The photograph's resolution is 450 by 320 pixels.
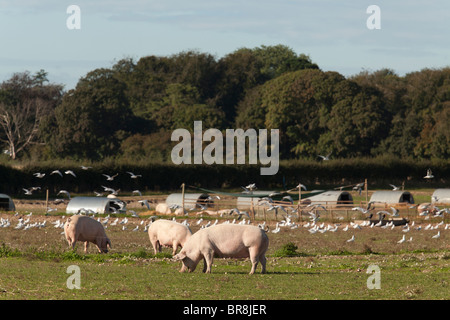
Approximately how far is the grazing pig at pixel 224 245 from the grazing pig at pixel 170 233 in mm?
4782

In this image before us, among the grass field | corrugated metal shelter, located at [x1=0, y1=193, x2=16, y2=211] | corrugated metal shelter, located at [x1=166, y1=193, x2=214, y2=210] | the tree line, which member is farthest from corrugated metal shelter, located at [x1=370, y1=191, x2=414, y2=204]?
the tree line

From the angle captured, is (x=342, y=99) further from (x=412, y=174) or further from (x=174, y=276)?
(x=174, y=276)

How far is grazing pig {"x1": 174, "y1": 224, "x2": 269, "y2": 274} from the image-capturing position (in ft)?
71.8

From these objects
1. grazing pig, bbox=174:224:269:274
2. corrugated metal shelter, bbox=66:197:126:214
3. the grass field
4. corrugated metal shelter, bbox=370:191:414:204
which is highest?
grazing pig, bbox=174:224:269:274

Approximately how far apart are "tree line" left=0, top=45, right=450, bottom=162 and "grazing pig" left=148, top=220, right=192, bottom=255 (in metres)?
70.1

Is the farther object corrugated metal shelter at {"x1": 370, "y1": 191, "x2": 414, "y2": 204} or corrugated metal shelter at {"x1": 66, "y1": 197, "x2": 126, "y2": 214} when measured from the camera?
corrugated metal shelter at {"x1": 370, "y1": 191, "x2": 414, "y2": 204}

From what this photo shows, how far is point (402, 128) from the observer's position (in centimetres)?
10825

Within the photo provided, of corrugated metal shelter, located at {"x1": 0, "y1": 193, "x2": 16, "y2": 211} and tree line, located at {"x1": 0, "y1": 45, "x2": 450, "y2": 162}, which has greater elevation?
tree line, located at {"x1": 0, "y1": 45, "x2": 450, "y2": 162}

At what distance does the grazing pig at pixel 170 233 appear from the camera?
2706cm

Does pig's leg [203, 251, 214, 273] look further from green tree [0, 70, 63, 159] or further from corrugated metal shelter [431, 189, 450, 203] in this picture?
green tree [0, 70, 63, 159]

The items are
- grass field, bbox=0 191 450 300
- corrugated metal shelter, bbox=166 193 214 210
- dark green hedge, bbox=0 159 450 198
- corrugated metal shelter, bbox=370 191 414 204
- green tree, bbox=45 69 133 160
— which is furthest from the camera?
green tree, bbox=45 69 133 160

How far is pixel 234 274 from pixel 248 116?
3569 inches

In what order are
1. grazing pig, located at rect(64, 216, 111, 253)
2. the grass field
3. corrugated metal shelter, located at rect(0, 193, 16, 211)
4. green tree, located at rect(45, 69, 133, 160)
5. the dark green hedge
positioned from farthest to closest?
green tree, located at rect(45, 69, 133, 160), the dark green hedge, corrugated metal shelter, located at rect(0, 193, 16, 211), grazing pig, located at rect(64, 216, 111, 253), the grass field

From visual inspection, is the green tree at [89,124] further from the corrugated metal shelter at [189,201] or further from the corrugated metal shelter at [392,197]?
the corrugated metal shelter at [392,197]
